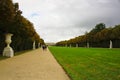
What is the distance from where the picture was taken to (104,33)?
295 ft

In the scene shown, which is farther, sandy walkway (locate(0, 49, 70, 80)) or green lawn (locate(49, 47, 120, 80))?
green lawn (locate(49, 47, 120, 80))

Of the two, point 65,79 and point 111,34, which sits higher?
point 111,34

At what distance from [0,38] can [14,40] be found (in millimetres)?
7762

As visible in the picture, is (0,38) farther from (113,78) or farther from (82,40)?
(82,40)

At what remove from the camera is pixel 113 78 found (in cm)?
1156

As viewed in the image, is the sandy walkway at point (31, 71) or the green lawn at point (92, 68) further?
the green lawn at point (92, 68)

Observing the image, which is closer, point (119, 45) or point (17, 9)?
point (17, 9)

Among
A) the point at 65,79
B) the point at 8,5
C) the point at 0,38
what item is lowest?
the point at 65,79

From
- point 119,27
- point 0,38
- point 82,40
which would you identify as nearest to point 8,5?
point 0,38

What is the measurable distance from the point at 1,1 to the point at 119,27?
58.1 metres

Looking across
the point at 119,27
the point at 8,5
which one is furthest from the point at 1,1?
the point at 119,27

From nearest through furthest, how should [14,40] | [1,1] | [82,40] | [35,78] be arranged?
[35,78] → [1,1] → [14,40] → [82,40]

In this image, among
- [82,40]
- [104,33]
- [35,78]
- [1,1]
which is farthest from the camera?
[82,40]

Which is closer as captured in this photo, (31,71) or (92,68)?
(31,71)
